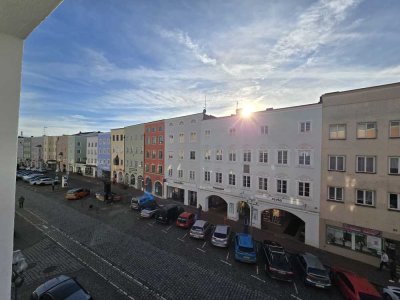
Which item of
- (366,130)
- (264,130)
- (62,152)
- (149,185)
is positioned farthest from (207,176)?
(62,152)

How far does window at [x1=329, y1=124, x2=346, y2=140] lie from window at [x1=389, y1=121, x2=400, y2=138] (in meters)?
2.93

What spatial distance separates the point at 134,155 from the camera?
42344 millimetres

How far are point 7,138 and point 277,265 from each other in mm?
15726

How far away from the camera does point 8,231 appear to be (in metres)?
1.95

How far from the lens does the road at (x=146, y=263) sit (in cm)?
1210

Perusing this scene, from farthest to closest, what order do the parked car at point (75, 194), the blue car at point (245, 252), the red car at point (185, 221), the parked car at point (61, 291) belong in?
the parked car at point (75, 194), the red car at point (185, 221), the blue car at point (245, 252), the parked car at point (61, 291)

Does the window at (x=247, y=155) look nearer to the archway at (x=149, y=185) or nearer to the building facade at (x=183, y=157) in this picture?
the building facade at (x=183, y=157)

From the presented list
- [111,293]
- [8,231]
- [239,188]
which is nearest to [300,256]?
[239,188]

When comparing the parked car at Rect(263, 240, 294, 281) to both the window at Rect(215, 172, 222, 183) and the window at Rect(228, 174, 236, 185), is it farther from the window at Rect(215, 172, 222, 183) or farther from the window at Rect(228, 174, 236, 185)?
the window at Rect(215, 172, 222, 183)

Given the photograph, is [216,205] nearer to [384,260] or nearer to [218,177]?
[218,177]

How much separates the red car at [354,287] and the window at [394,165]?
837cm

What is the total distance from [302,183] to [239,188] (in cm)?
699

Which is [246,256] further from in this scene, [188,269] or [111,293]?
[111,293]

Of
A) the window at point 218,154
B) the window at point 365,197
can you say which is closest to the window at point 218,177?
the window at point 218,154
